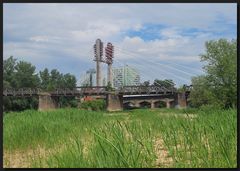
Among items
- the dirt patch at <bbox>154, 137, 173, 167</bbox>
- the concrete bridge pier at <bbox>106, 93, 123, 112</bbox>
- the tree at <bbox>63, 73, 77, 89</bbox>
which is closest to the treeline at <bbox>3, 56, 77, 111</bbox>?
the tree at <bbox>63, 73, 77, 89</bbox>

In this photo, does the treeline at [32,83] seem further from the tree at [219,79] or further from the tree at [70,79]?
the tree at [219,79]

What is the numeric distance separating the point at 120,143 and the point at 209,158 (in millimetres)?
671

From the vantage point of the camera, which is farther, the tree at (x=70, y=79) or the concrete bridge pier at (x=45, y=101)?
the concrete bridge pier at (x=45, y=101)

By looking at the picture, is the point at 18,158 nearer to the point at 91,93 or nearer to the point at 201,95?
the point at 201,95

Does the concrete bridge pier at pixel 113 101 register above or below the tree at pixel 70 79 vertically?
below

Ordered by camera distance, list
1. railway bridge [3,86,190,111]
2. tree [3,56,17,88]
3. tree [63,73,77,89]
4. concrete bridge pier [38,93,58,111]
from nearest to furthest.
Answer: tree [3,56,17,88] → tree [63,73,77,89] → railway bridge [3,86,190,111] → concrete bridge pier [38,93,58,111]

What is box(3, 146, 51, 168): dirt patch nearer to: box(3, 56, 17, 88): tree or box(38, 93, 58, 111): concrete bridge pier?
box(3, 56, 17, 88): tree

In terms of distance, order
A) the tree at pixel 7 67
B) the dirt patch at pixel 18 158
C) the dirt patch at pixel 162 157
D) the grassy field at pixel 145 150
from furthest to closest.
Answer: the dirt patch at pixel 18 158, the tree at pixel 7 67, the dirt patch at pixel 162 157, the grassy field at pixel 145 150

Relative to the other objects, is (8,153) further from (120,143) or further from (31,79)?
(31,79)

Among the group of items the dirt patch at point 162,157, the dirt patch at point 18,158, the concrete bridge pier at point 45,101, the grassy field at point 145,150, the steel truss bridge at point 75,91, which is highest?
the steel truss bridge at point 75,91

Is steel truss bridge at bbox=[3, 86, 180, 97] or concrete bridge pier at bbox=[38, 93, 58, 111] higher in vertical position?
steel truss bridge at bbox=[3, 86, 180, 97]

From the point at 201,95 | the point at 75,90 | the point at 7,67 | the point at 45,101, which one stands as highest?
the point at 7,67

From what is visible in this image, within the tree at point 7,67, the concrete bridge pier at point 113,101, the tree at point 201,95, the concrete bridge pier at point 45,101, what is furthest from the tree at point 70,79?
the concrete bridge pier at point 113,101

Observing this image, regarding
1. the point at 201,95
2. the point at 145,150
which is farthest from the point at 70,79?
the point at 201,95
